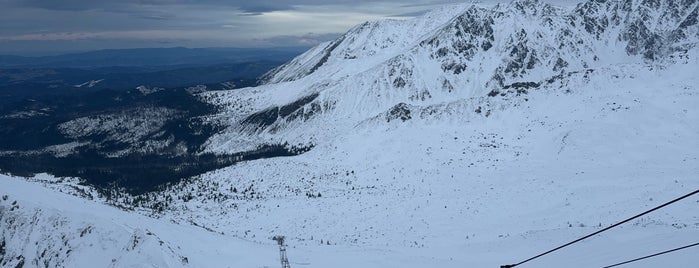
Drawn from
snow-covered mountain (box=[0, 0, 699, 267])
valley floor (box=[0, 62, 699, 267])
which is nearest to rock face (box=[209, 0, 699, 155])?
snow-covered mountain (box=[0, 0, 699, 267])

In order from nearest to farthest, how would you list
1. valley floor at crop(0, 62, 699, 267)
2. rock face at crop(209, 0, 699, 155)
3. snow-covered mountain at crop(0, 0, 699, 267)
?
valley floor at crop(0, 62, 699, 267) → snow-covered mountain at crop(0, 0, 699, 267) → rock face at crop(209, 0, 699, 155)

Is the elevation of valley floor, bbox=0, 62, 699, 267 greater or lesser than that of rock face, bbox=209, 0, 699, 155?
lesser

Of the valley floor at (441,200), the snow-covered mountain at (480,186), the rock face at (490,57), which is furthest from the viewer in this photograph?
the rock face at (490,57)

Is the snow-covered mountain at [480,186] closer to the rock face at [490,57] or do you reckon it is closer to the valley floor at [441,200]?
the valley floor at [441,200]

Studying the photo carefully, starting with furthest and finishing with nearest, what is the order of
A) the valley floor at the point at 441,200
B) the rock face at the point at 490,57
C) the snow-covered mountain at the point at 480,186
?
the rock face at the point at 490,57 → the snow-covered mountain at the point at 480,186 → the valley floor at the point at 441,200

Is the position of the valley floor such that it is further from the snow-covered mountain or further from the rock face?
the rock face

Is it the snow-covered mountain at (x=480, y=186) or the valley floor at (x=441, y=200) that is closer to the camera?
the valley floor at (x=441, y=200)

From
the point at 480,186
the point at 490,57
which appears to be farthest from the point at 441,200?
the point at 490,57

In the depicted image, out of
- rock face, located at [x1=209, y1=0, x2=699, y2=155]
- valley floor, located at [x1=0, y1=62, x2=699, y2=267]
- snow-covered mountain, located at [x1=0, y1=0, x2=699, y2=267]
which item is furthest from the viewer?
rock face, located at [x1=209, y1=0, x2=699, y2=155]

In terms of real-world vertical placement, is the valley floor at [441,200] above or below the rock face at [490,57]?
below

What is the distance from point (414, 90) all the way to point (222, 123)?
255 feet

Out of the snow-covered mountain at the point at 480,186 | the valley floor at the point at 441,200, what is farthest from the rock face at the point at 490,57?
the valley floor at the point at 441,200

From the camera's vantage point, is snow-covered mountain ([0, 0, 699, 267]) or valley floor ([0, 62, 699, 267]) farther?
snow-covered mountain ([0, 0, 699, 267])

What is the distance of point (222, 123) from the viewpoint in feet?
623
